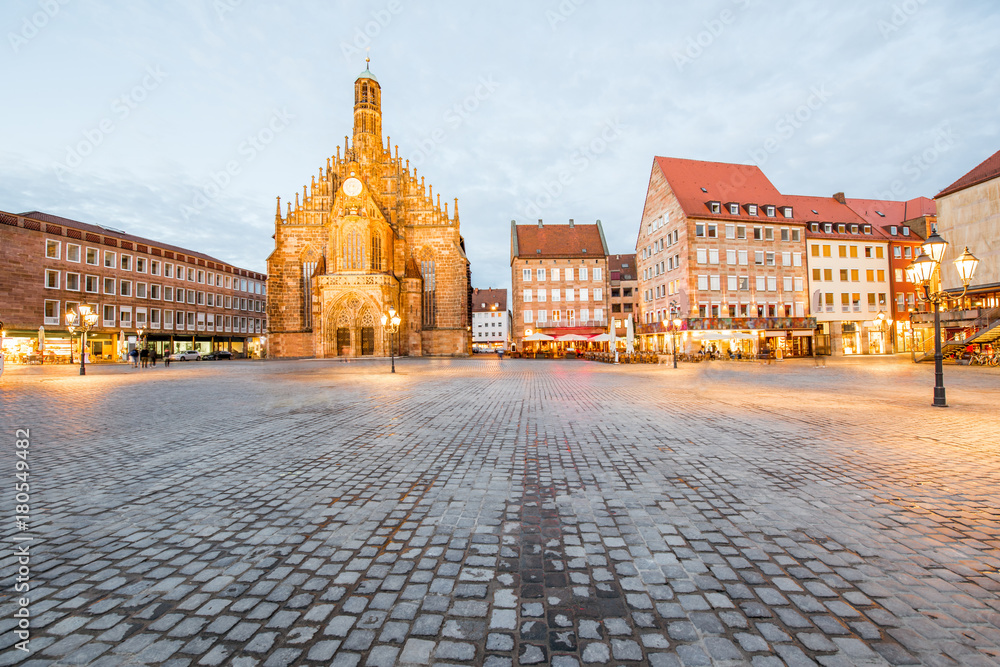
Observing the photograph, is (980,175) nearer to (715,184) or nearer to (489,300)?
(715,184)

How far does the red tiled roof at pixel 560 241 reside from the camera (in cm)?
5425

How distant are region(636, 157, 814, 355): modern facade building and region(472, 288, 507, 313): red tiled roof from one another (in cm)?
5594

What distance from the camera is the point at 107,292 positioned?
4309 centimetres

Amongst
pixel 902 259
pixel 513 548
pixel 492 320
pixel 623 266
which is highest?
pixel 623 266

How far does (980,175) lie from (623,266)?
126ft

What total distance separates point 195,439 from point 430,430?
345cm

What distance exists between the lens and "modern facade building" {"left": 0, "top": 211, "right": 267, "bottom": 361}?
36281 millimetres

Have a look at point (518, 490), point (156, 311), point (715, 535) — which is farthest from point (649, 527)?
point (156, 311)

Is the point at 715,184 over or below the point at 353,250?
over

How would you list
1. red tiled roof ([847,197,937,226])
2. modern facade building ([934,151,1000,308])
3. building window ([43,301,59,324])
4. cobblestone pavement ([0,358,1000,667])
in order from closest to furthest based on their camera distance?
cobblestone pavement ([0,358,1000,667]) → modern facade building ([934,151,1000,308]) → building window ([43,301,59,324]) → red tiled roof ([847,197,937,226])

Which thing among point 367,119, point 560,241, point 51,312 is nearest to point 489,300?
point 560,241

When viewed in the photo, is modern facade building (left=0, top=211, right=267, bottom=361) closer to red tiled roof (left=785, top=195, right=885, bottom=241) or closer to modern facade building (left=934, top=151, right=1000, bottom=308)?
red tiled roof (left=785, top=195, right=885, bottom=241)

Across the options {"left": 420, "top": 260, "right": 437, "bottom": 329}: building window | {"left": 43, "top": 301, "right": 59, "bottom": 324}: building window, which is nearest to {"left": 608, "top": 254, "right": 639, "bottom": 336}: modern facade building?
{"left": 420, "top": 260, "right": 437, "bottom": 329}: building window

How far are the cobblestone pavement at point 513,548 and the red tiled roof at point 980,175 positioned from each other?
33664 millimetres
